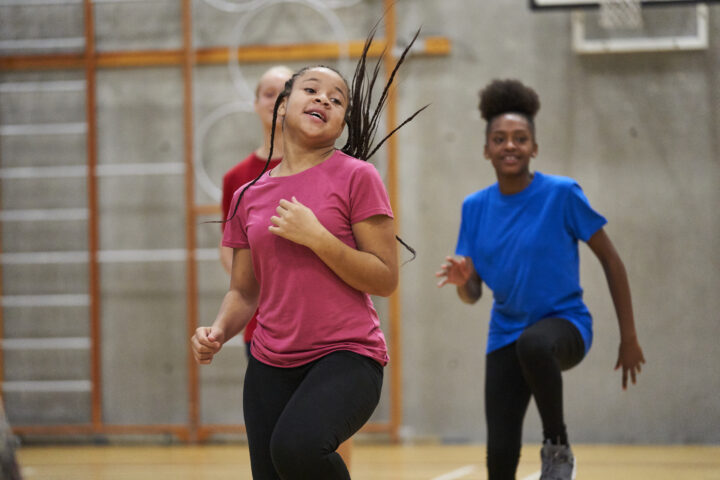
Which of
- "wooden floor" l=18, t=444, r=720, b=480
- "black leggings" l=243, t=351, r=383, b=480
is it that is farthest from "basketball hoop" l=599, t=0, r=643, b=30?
"black leggings" l=243, t=351, r=383, b=480

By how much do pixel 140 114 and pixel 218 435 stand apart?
1.97 meters

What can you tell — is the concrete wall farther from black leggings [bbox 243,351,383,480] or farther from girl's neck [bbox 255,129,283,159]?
black leggings [bbox 243,351,383,480]

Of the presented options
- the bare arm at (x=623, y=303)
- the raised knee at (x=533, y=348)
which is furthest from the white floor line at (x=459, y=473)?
the raised knee at (x=533, y=348)

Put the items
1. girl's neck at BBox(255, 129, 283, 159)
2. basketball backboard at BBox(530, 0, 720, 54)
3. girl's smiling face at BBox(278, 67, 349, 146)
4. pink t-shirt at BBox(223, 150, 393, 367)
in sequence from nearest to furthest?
pink t-shirt at BBox(223, 150, 393, 367) → girl's smiling face at BBox(278, 67, 349, 146) → girl's neck at BBox(255, 129, 283, 159) → basketball backboard at BBox(530, 0, 720, 54)

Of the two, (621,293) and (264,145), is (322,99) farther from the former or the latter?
(621,293)

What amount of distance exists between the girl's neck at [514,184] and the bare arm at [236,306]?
3.76 feet

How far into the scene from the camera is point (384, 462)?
14.1 ft

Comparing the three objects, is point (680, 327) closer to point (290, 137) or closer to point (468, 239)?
point (468, 239)

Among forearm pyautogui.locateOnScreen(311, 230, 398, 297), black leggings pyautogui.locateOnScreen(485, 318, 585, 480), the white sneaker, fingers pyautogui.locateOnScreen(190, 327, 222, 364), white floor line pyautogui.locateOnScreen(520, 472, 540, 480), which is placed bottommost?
white floor line pyautogui.locateOnScreen(520, 472, 540, 480)

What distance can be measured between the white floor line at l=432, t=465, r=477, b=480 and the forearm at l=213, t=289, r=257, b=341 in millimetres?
2014

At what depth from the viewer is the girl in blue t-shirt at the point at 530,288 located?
261 centimetres

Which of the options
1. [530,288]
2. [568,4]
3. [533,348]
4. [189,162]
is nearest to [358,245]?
[533,348]

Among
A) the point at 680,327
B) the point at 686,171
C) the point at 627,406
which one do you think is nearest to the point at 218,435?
the point at 627,406

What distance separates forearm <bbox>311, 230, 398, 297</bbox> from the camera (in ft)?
6.11
